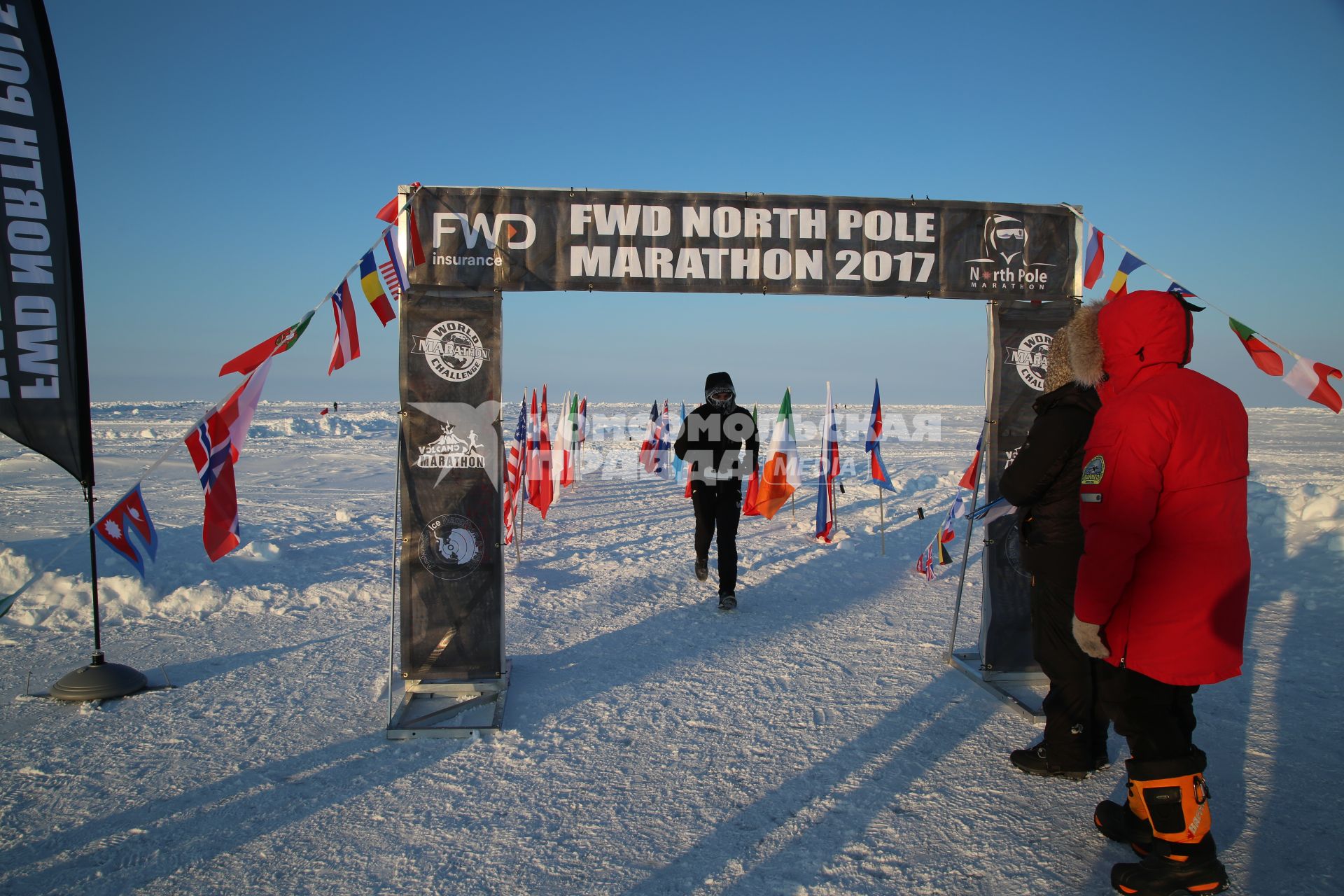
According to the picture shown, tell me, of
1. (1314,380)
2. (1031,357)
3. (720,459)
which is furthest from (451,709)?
(1314,380)

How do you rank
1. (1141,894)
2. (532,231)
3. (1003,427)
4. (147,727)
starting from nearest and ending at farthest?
(1141,894), (147,727), (532,231), (1003,427)

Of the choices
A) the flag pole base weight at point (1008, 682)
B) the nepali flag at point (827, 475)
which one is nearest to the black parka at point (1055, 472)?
the flag pole base weight at point (1008, 682)

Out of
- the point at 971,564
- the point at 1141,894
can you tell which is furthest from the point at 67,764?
the point at 971,564

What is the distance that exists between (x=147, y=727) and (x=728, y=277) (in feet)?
14.2

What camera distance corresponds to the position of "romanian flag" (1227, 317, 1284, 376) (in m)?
4.49

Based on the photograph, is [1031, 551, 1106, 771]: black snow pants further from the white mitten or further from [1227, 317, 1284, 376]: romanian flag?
[1227, 317, 1284, 376]: romanian flag

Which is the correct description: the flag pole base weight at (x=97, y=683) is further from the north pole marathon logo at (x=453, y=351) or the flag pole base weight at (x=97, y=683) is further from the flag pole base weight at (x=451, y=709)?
the north pole marathon logo at (x=453, y=351)

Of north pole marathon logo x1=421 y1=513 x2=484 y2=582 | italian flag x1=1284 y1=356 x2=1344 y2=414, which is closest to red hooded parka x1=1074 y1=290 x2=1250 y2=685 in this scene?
italian flag x1=1284 y1=356 x2=1344 y2=414

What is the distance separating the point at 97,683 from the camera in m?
4.12

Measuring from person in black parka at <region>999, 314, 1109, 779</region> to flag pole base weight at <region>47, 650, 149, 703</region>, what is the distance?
202 inches

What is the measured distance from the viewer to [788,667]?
4.86 meters

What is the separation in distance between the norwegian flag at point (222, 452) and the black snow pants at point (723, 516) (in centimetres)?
374

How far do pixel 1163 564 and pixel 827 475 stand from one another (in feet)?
24.7

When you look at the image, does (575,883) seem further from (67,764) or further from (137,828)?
(67,764)
